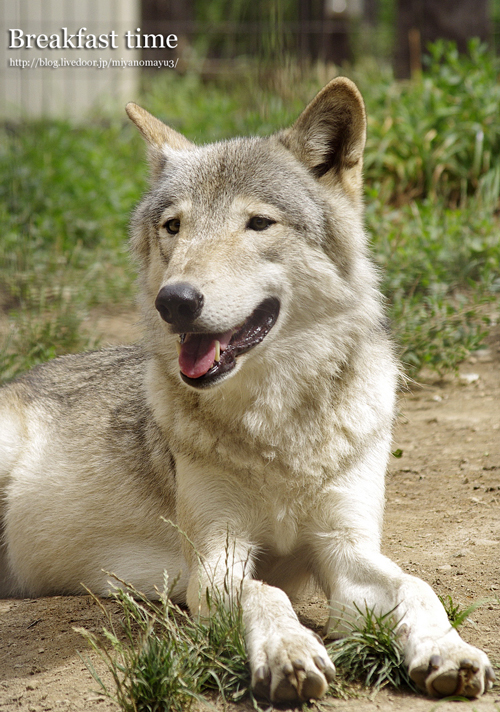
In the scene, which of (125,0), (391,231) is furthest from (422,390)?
(125,0)

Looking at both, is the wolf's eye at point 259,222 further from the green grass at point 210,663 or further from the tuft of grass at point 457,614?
the tuft of grass at point 457,614

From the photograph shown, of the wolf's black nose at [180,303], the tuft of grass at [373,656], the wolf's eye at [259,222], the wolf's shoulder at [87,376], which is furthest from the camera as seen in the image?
the wolf's shoulder at [87,376]

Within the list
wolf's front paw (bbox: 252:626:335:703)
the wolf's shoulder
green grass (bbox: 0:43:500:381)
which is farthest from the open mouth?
green grass (bbox: 0:43:500:381)

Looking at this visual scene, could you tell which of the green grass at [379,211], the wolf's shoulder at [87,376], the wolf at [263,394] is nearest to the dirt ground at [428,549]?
the wolf at [263,394]

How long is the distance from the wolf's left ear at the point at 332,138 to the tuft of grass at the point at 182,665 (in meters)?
1.94

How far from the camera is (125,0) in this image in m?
15.6

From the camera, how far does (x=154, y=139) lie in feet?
12.9

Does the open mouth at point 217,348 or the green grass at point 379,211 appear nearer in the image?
the open mouth at point 217,348

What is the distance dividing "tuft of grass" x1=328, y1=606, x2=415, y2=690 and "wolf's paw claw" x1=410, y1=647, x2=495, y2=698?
0.35 feet

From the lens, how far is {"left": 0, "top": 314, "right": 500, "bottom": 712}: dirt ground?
274 cm

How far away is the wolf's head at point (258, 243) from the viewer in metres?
2.99

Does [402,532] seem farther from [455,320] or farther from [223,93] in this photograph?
[223,93]

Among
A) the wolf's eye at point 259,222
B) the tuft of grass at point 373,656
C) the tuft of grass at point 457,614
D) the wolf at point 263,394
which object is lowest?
the tuft of grass at point 373,656

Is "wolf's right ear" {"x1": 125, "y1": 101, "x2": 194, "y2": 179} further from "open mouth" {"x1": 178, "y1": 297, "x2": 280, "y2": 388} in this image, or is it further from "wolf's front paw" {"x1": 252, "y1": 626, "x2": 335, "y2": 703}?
"wolf's front paw" {"x1": 252, "y1": 626, "x2": 335, "y2": 703}
